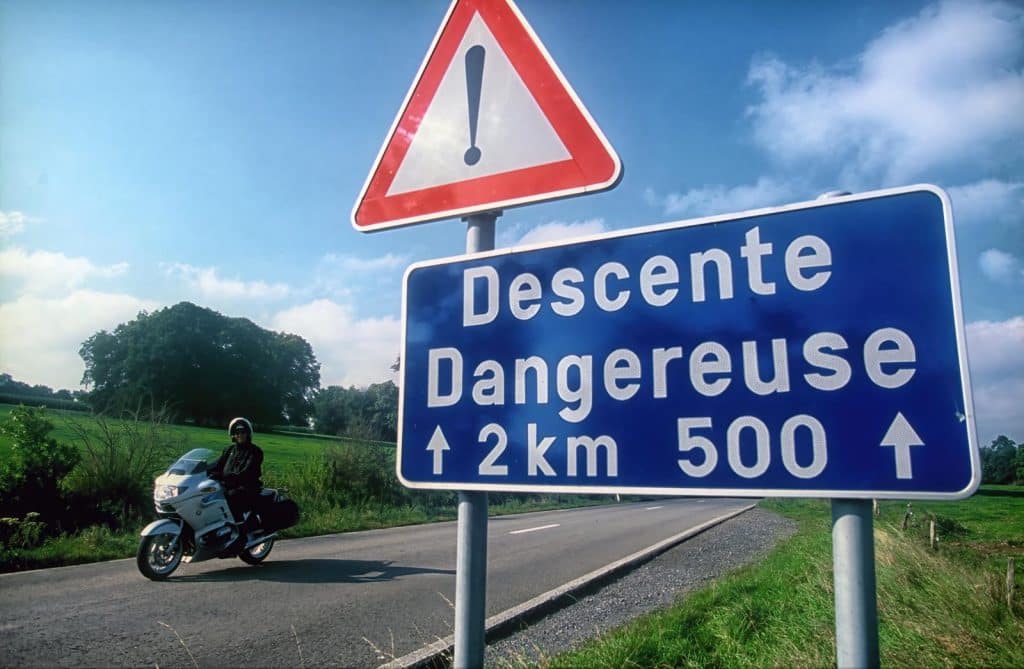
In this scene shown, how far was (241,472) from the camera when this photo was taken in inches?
279

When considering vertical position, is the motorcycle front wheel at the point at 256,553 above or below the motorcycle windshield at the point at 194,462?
below

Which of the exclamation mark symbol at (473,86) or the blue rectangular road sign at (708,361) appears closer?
the blue rectangular road sign at (708,361)

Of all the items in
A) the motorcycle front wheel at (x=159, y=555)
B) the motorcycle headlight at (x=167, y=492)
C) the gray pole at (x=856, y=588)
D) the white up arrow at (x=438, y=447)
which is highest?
the white up arrow at (x=438, y=447)

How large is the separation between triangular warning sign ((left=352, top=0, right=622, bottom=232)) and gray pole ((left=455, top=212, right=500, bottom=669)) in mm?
716

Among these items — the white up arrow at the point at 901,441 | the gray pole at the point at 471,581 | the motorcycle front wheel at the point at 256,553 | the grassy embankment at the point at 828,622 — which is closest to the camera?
the white up arrow at the point at 901,441

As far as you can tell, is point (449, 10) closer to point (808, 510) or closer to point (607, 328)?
point (607, 328)

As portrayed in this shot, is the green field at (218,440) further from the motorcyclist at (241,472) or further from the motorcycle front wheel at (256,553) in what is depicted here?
the motorcycle front wheel at (256,553)

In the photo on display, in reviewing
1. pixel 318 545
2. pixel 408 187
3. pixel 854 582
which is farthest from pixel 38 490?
pixel 854 582

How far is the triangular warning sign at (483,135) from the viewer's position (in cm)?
148

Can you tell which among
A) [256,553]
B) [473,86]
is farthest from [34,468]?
[473,86]

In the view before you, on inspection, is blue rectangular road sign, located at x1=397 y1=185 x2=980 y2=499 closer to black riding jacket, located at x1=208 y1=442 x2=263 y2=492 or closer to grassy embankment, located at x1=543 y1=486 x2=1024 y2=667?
grassy embankment, located at x1=543 y1=486 x2=1024 y2=667

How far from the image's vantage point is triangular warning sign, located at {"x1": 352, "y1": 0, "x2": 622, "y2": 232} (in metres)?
1.48

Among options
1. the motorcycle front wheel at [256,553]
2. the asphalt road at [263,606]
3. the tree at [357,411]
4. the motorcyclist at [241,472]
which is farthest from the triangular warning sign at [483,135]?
the tree at [357,411]

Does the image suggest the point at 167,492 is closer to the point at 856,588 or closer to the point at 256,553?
the point at 256,553
